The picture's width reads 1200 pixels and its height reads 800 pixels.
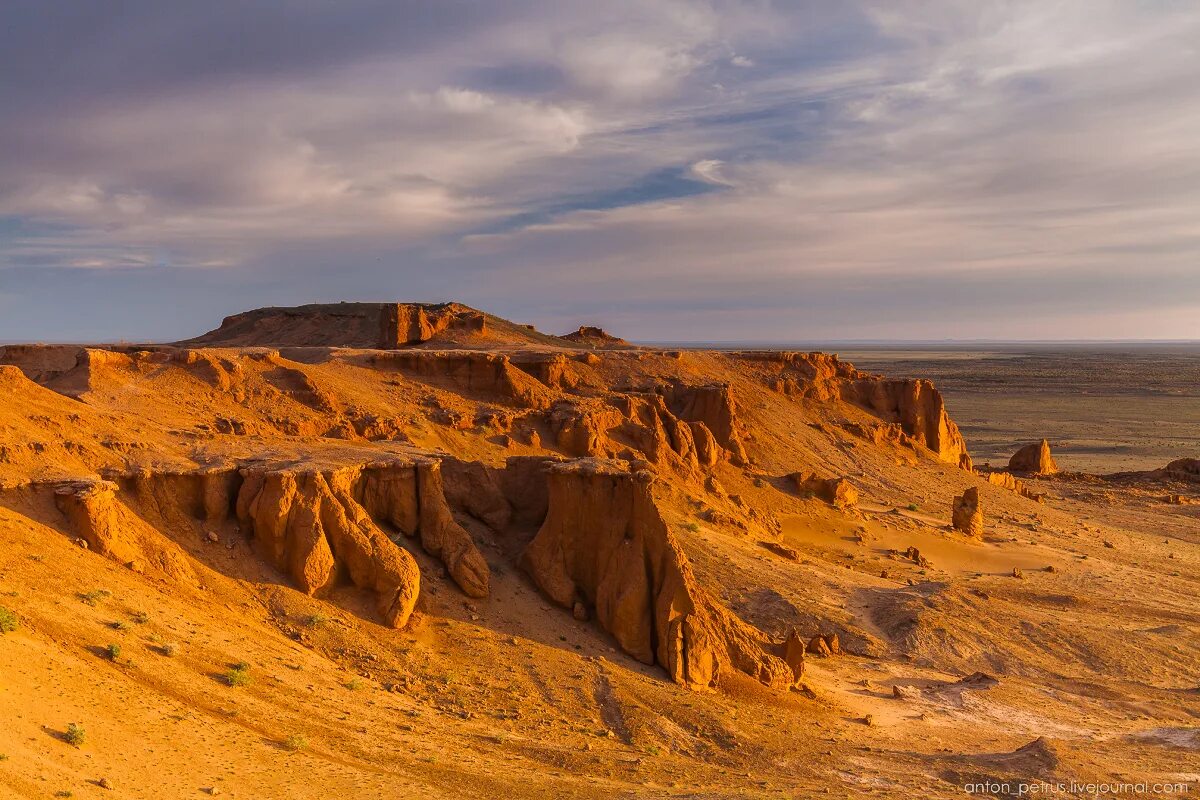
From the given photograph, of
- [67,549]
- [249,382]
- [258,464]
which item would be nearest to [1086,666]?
[258,464]

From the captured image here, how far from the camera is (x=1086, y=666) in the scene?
21.4 m

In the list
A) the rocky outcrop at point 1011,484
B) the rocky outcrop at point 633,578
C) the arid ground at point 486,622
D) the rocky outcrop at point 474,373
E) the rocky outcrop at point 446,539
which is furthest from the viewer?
the rocky outcrop at point 1011,484

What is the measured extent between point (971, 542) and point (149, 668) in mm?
29991

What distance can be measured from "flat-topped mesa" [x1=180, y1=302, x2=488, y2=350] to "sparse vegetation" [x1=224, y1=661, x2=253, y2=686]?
4135cm

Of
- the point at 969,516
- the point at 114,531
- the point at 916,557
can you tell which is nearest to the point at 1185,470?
the point at 969,516

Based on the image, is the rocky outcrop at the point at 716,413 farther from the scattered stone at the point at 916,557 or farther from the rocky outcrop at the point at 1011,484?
the rocky outcrop at the point at 1011,484

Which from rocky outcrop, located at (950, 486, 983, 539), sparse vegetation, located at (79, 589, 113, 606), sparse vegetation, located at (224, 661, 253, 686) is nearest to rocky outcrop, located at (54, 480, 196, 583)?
sparse vegetation, located at (79, 589, 113, 606)

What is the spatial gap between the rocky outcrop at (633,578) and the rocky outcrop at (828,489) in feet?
54.0

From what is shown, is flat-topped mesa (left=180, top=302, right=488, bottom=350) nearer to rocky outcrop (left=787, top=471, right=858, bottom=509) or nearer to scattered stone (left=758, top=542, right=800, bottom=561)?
rocky outcrop (left=787, top=471, right=858, bottom=509)

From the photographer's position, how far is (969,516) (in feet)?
113

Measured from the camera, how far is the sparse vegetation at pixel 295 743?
1083 cm

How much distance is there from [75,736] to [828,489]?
2854 centimetres

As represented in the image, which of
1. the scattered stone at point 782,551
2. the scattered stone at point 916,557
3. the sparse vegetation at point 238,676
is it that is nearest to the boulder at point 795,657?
the scattered stone at point 782,551

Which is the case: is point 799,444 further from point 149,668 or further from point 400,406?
point 149,668
